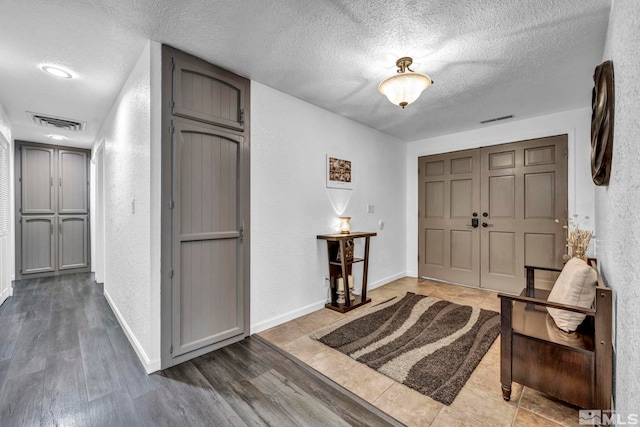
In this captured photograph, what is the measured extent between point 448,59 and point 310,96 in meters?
1.38

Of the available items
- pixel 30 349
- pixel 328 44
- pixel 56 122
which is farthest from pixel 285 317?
pixel 56 122

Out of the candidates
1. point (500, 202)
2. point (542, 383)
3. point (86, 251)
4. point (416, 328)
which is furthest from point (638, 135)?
point (86, 251)

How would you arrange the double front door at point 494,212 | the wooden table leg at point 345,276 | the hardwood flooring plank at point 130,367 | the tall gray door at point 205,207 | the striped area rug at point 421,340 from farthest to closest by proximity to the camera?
the double front door at point 494,212 → the wooden table leg at point 345,276 → the tall gray door at point 205,207 → the striped area rug at point 421,340 → the hardwood flooring plank at point 130,367

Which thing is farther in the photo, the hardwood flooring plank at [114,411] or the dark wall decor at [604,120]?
the hardwood flooring plank at [114,411]

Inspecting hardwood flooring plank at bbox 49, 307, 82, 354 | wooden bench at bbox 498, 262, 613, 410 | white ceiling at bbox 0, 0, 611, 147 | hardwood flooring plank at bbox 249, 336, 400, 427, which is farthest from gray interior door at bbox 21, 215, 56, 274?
wooden bench at bbox 498, 262, 613, 410

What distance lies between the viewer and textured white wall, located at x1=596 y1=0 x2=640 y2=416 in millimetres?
1015

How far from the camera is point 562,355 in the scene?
5.00 ft

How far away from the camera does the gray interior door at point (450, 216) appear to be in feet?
13.8

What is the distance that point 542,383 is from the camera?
160 cm

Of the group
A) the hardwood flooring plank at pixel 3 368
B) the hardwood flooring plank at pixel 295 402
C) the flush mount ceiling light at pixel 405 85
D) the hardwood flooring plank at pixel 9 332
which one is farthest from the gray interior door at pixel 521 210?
the hardwood flooring plank at pixel 9 332

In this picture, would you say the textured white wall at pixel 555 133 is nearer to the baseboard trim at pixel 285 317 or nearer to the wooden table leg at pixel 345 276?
the wooden table leg at pixel 345 276

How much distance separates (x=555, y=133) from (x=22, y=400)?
18.3 feet

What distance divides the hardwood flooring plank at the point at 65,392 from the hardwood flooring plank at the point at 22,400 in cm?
3

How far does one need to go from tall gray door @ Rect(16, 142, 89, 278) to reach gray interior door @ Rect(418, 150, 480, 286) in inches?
247
